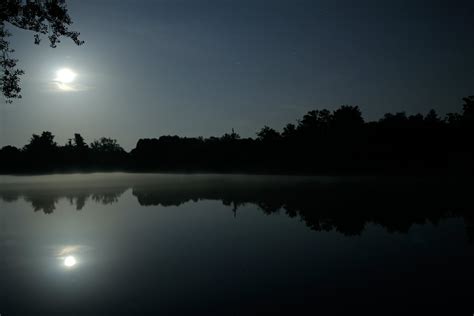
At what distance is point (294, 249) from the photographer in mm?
12523

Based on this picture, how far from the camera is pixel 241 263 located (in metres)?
10.8

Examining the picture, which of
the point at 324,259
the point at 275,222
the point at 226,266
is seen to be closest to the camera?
the point at 226,266

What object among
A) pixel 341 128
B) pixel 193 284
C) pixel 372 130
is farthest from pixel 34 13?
pixel 341 128

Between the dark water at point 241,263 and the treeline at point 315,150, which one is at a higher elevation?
the treeline at point 315,150

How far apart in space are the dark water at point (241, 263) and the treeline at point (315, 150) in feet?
155

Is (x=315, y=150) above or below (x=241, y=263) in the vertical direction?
above

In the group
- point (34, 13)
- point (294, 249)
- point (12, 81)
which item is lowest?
point (294, 249)

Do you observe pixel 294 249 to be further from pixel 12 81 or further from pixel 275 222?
pixel 12 81

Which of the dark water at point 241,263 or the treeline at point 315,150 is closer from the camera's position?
the dark water at point 241,263

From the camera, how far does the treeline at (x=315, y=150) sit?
61375mm

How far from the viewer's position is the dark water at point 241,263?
764 centimetres

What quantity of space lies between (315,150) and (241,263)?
2762 inches

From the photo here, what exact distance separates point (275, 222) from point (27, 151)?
467ft

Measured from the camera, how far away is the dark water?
301 inches
